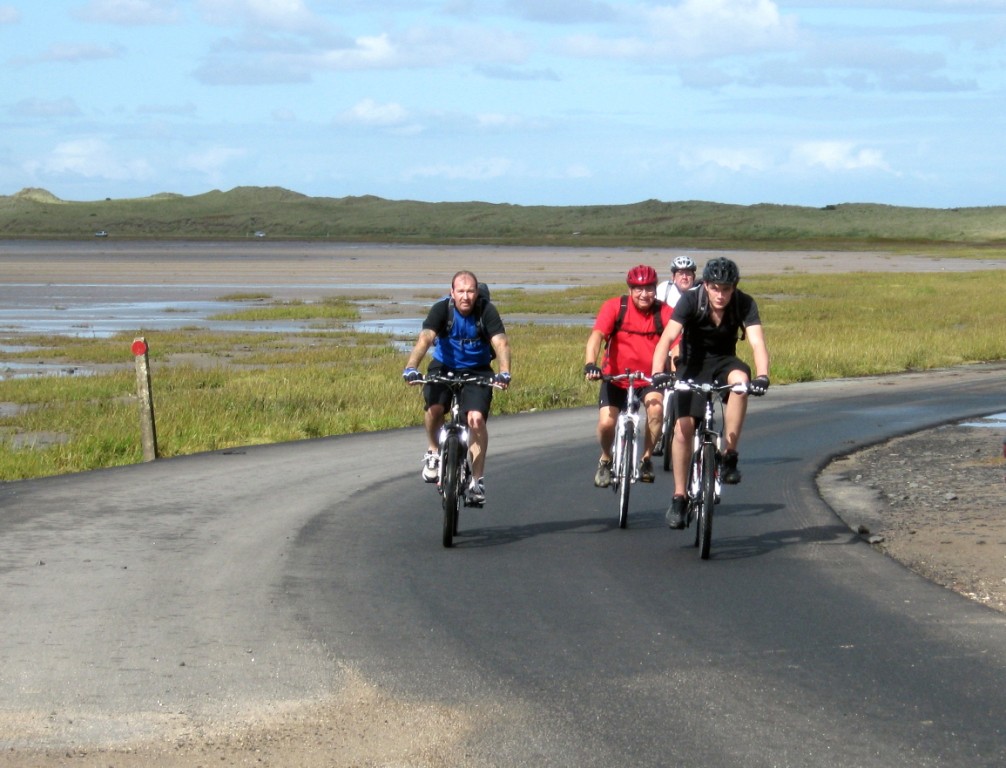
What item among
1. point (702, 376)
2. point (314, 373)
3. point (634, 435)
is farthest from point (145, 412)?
point (314, 373)

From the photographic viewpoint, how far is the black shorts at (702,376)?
10000 mm

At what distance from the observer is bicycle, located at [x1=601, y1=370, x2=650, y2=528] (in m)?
11.0

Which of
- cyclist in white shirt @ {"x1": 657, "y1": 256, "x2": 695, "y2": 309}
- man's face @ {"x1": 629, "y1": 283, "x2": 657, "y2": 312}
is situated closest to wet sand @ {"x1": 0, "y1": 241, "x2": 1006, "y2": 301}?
cyclist in white shirt @ {"x1": 657, "y1": 256, "x2": 695, "y2": 309}

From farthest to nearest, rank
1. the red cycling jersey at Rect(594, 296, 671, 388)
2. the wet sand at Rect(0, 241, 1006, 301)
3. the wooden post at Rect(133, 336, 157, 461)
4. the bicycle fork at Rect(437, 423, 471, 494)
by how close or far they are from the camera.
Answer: the wet sand at Rect(0, 241, 1006, 301), the wooden post at Rect(133, 336, 157, 461), the red cycling jersey at Rect(594, 296, 671, 388), the bicycle fork at Rect(437, 423, 471, 494)

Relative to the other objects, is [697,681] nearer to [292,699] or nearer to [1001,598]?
[292,699]

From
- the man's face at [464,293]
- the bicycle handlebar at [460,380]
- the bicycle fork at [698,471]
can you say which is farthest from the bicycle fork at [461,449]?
the bicycle fork at [698,471]

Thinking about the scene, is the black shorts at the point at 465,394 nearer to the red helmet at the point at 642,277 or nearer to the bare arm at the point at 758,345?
the red helmet at the point at 642,277

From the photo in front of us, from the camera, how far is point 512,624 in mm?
7875

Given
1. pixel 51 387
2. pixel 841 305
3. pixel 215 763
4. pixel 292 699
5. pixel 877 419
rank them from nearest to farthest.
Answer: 1. pixel 215 763
2. pixel 292 699
3. pixel 877 419
4. pixel 51 387
5. pixel 841 305

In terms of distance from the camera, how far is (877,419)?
19.3 m

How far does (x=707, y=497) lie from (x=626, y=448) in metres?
1.47

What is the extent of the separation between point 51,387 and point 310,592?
57.1ft

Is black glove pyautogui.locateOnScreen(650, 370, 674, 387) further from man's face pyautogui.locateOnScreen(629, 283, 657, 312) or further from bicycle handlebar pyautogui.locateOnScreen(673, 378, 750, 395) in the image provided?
man's face pyautogui.locateOnScreen(629, 283, 657, 312)

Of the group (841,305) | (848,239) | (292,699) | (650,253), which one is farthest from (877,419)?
(848,239)
